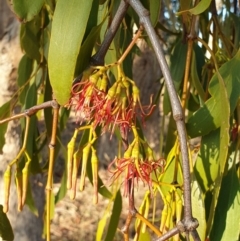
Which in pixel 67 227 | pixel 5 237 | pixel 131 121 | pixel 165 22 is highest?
pixel 165 22

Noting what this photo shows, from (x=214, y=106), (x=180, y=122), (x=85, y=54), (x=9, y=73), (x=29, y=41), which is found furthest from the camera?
(x=9, y=73)

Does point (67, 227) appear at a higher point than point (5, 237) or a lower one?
lower

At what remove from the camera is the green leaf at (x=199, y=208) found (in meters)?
0.62

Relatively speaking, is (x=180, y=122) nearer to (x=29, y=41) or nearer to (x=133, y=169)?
(x=133, y=169)

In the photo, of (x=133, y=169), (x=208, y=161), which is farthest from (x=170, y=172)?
(x=133, y=169)

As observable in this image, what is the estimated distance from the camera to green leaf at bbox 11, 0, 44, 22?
556 millimetres

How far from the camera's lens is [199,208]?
630 mm

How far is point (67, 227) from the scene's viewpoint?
3.19 metres

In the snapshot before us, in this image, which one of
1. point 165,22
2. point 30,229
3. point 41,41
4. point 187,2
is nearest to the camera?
point 187,2

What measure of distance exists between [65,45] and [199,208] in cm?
26

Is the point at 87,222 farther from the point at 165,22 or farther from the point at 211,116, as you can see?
the point at 211,116

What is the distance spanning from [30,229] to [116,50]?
1.18 m

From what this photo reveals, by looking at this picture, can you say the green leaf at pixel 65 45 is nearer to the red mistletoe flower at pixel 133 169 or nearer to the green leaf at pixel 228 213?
the red mistletoe flower at pixel 133 169

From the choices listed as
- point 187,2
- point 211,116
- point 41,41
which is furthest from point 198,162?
point 41,41
